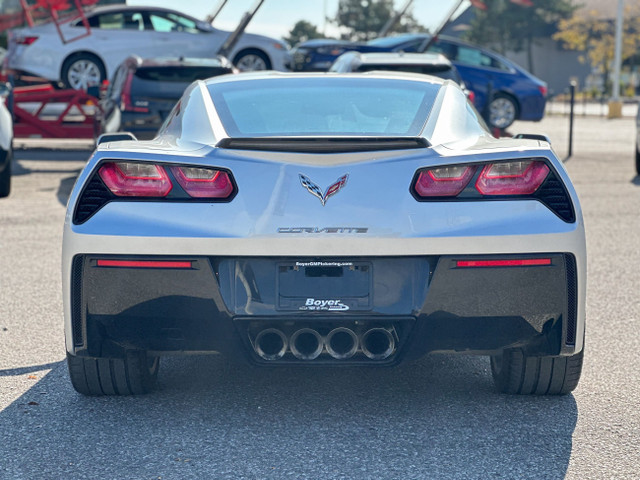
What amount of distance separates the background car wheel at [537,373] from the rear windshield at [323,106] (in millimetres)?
1019

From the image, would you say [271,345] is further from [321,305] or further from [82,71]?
[82,71]

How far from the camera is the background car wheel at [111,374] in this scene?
438 centimetres

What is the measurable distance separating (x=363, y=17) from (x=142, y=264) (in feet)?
341

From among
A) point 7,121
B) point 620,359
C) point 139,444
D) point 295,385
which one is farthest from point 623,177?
point 139,444

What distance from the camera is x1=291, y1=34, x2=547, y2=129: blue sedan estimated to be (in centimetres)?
2181

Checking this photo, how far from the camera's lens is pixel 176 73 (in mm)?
13359

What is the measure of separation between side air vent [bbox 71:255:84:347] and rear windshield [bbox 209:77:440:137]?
0.83 m

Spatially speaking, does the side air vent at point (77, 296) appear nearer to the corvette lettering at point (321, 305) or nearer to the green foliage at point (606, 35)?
the corvette lettering at point (321, 305)

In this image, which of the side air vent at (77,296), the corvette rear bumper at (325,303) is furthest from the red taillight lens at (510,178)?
the side air vent at (77,296)

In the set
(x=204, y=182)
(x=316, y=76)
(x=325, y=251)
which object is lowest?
(x=325, y=251)

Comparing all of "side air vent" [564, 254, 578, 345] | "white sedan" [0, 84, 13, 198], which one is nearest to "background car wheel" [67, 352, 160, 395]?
"side air vent" [564, 254, 578, 345]

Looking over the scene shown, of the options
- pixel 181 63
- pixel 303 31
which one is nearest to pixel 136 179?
pixel 181 63

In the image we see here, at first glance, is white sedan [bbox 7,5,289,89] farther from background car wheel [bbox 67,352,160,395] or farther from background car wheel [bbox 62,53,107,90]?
background car wheel [bbox 67,352,160,395]

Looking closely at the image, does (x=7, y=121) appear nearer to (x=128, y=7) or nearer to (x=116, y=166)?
(x=116, y=166)
